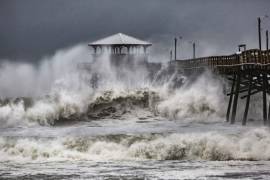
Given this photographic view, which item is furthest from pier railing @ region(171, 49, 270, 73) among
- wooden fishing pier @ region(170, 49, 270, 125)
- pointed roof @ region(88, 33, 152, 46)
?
pointed roof @ region(88, 33, 152, 46)

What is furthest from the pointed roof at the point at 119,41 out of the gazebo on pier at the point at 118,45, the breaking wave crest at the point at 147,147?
the breaking wave crest at the point at 147,147

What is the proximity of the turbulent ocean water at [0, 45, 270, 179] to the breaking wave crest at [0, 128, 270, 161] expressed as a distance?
3cm

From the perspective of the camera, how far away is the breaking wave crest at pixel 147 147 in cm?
2261

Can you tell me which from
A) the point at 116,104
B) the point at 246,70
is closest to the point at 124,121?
the point at 116,104

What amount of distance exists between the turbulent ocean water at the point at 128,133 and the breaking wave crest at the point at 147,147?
0.11 feet

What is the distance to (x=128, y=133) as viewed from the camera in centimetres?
2792

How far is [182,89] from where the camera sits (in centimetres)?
4231

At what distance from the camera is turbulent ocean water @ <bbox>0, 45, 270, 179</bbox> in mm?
19797

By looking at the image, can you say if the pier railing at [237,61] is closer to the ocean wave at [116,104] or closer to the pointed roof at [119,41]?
the ocean wave at [116,104]

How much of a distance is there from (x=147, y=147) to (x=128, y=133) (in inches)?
159

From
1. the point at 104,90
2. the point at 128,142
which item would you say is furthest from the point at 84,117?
the point at 128,142

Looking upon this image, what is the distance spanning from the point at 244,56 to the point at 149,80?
16.0m

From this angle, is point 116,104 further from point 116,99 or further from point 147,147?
point 147,147

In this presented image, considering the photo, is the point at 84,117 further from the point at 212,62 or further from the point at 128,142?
the point at 128,142
